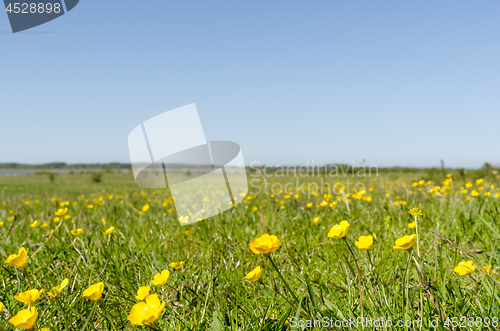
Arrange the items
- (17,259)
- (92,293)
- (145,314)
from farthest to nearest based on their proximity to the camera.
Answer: (17,259) → (92,293) → (145,314)

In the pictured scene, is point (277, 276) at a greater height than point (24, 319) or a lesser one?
lesser

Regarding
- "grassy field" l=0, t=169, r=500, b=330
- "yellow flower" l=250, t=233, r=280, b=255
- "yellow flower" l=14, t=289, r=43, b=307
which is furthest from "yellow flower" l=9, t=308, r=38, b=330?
"yellow flower" l=250, t=233, r=280, b=255

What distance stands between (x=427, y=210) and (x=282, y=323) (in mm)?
2475

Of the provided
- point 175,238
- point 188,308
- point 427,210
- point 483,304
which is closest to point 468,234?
point 427,210

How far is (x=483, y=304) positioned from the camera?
1353 mm

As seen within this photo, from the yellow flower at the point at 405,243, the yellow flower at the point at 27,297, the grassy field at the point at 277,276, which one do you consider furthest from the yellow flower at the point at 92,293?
the yellow flower at the point at 405,243

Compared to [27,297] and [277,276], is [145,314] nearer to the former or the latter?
[27,297]

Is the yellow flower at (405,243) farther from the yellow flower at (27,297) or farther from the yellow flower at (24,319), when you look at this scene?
the yellow flower at (27,297)

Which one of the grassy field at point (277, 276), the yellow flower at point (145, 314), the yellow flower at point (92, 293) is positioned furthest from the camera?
the grassy field at point (277, 276)

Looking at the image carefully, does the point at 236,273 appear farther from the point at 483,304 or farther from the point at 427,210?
the point at 427,210

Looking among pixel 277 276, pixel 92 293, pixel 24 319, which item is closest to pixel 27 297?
pixel 24 319

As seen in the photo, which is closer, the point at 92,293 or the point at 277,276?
the point at 92,293

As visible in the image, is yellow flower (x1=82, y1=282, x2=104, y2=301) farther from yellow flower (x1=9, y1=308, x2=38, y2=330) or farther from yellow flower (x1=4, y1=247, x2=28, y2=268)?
yellow flower (x1=4, y1=247, x2=28, y2=268)

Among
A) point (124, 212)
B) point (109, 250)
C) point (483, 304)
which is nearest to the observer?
point (483, 304)
